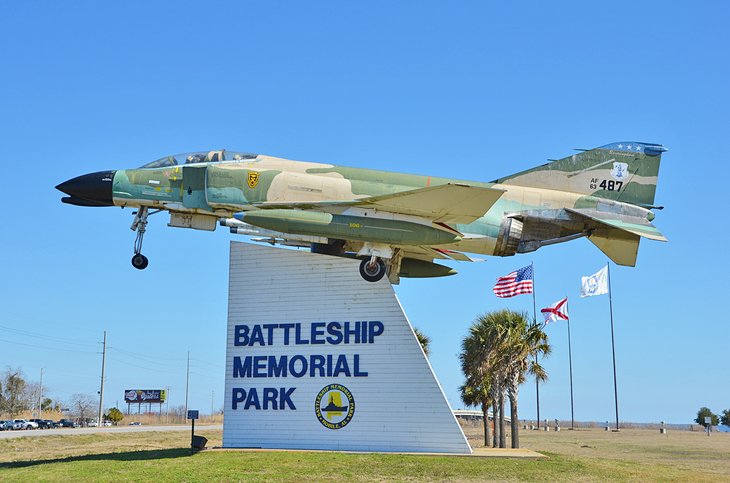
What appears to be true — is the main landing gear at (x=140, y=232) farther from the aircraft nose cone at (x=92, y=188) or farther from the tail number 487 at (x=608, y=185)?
the tail number 487 at (x=608, y=185)

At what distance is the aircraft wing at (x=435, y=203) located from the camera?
72.8ft

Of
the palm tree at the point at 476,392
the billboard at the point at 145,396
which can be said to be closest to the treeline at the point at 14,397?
the billboard at the point at 145,396

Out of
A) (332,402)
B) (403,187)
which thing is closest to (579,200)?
(403,187)

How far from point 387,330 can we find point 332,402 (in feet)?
9.37

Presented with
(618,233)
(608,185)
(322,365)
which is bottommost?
(322,365)

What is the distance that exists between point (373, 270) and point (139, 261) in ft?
24.5

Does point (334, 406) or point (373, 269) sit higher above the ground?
point (373, 269)

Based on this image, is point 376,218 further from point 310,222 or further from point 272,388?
point 272,388

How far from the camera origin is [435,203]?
23.0 meters

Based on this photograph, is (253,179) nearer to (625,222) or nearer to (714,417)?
(625,222)

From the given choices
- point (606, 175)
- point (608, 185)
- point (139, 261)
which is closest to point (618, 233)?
point (608, 185)

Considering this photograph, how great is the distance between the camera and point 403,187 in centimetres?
2506

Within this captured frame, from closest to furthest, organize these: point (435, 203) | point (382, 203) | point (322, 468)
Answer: point (322, 468)
point (435, 203)
point (382, 203)

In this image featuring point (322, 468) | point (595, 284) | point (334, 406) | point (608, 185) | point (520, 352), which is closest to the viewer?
point (322, 468)
